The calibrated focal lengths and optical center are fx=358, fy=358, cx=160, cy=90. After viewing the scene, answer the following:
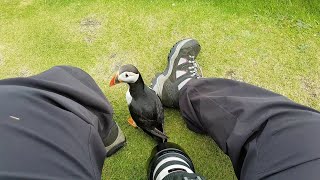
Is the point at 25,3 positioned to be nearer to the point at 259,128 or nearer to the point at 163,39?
the point at 163,39

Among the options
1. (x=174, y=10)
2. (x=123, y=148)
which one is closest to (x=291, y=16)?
(x=174, y=10)

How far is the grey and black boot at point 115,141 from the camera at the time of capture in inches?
74.8

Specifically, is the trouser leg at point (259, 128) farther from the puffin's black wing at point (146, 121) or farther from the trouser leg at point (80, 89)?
the trouser leg at point (80, 89)

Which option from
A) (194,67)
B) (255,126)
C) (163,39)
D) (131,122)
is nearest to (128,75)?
(131,122)

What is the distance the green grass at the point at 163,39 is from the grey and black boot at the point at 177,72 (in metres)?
0.11

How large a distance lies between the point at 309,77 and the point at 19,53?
1.96 m

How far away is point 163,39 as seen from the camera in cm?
251

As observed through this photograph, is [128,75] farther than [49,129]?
Yes

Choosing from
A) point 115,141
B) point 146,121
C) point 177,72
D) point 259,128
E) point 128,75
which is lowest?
point 115,141

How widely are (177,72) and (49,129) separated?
4.13ft

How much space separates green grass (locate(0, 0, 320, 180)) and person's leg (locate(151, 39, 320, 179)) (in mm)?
488

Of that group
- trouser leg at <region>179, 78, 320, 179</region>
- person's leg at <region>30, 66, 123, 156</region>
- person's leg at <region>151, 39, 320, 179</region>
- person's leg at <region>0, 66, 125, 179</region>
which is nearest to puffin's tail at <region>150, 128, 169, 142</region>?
person's leg at <region>151, 39, 320, 179</region>

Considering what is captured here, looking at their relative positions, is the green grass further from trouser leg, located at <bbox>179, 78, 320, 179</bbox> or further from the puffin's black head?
trouser leg, located at <bbox>179, 78, 320, 179</bbox>

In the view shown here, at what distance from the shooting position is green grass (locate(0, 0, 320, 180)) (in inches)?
92.7
